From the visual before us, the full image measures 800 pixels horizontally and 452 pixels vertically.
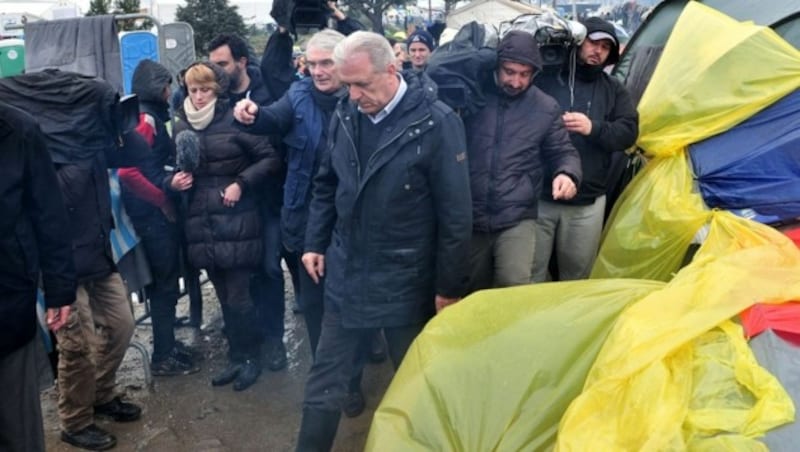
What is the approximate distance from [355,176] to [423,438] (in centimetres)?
111

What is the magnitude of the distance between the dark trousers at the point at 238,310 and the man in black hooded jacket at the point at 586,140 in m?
1.53

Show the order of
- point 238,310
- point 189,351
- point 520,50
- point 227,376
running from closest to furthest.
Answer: point 520,50
point 238,310
point 227,376
point 189,351

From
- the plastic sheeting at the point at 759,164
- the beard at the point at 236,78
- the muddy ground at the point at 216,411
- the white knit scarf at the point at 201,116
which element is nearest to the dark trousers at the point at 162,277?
the muddy ground at the point at 216,411

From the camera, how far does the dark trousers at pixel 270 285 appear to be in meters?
3.95

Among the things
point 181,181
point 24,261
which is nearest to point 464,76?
point 181,181

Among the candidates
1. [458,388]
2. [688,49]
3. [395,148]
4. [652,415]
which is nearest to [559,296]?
[458,388]

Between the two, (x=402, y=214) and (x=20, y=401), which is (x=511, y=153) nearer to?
(x=402, y=214)

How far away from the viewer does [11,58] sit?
7016 mm

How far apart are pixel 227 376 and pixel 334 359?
51.1 inches

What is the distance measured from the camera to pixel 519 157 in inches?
126

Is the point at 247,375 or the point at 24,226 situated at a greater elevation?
the point at 24,226

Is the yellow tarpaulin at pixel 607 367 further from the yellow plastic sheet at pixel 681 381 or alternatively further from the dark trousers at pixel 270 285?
the dark trousers at pixel 270 285

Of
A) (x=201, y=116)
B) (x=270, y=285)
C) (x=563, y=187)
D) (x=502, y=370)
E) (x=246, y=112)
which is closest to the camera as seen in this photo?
(x=502, y=370)

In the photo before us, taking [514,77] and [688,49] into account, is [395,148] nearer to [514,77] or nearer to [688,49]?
[514,77]
